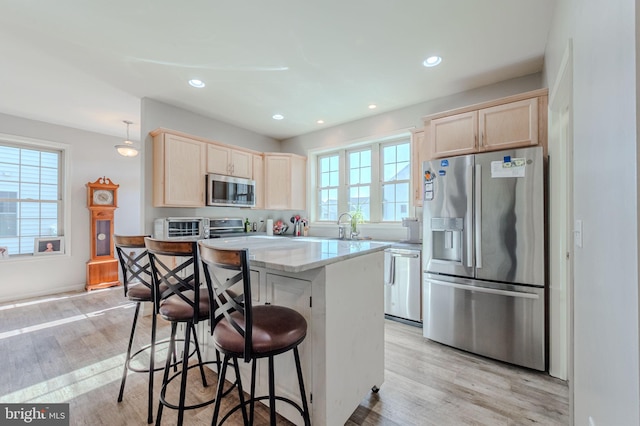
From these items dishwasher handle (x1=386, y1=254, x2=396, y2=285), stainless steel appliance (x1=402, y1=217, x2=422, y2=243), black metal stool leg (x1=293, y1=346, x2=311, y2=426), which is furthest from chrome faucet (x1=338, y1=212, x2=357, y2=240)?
black metal stool leg (x1=293, y1=346, x2=311, y2=426)

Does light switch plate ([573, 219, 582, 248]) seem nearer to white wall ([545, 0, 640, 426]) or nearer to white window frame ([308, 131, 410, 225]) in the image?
white wall ([545, 0, 640, 426])

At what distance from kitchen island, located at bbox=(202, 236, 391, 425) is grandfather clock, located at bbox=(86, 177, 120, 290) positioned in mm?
4322

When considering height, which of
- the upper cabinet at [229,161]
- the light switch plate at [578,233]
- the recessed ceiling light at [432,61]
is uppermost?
the recessed ceiling light at [432,61]

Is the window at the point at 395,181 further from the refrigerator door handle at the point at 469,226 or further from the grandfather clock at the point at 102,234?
the grandfather clock at the point at 102,234

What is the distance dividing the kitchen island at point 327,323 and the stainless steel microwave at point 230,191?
249 centimetres

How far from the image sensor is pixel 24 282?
13.6 ft

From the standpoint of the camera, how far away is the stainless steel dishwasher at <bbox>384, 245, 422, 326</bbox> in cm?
316

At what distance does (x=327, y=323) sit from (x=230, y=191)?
3158 mm

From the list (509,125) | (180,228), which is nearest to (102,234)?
(180,228)

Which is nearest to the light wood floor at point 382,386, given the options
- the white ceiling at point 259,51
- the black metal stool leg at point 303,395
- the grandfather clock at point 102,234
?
the black metal stool leg at point 303,395

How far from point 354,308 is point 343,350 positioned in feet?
0.80

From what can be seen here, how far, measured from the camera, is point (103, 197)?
15.7 feet

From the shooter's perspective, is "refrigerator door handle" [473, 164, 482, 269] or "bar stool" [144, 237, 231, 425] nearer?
"bar stool" [144, 237, 231, 425]

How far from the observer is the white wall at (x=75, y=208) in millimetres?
4102
